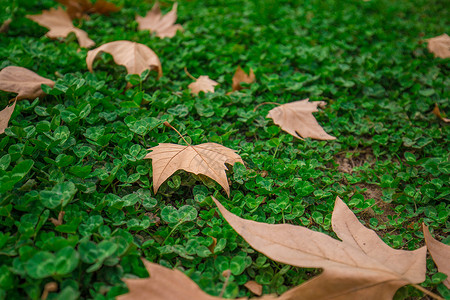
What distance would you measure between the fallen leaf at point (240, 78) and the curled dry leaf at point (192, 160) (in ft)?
2.29

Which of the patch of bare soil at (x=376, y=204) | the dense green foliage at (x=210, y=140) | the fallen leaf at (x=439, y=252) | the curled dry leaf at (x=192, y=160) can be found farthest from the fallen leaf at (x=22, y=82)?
the fallen leaf at (x=439, y=252)

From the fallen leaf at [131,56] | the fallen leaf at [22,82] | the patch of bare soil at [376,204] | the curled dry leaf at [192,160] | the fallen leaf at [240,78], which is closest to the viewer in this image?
the curled dry leaf at [192,160]

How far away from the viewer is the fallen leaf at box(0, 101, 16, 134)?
159 centimetres

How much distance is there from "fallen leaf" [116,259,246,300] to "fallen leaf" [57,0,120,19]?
239 centimetres

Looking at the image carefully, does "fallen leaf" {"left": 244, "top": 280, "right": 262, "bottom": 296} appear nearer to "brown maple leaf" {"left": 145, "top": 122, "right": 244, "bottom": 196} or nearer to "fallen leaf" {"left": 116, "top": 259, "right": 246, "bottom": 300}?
"fallen leaf" {"left": 116, "top": 259, "right": 246, "bottom": 300}

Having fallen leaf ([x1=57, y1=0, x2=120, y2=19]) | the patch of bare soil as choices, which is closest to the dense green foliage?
the patch of bare soil

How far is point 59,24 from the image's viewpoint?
2.56m

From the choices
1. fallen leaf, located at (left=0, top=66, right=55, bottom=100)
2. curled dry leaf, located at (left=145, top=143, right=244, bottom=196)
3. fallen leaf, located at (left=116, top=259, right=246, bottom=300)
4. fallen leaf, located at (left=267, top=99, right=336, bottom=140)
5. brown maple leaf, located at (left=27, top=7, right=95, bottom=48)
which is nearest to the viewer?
fallen leaf, located at (left=116, top=259, right=246, bottom=300)

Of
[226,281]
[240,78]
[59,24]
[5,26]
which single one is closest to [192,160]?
[226,281]

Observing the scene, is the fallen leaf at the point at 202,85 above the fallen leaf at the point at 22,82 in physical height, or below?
below

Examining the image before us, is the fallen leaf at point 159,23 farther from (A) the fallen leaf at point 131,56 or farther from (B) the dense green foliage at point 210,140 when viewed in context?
(A) the fallen leaf at point 131,56

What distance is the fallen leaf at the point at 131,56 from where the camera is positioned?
6.95 feet

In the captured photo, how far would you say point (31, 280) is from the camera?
1.11 meters

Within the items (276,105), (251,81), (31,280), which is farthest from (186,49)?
(31,280)
